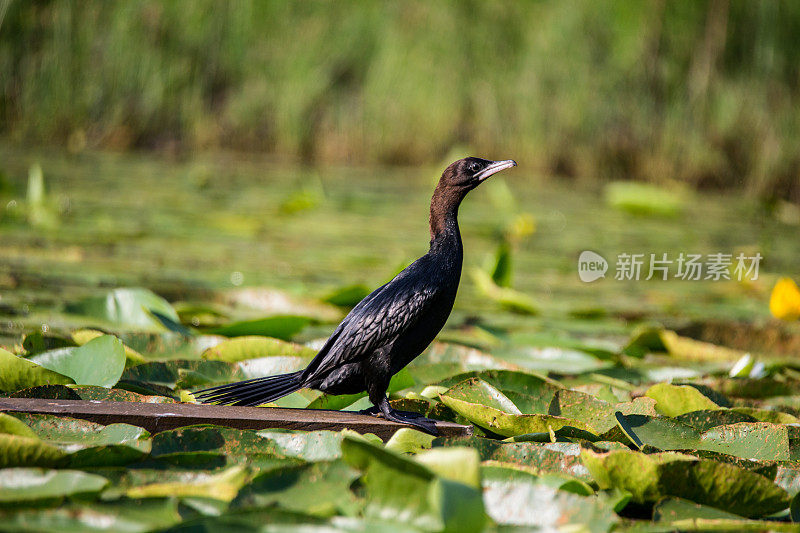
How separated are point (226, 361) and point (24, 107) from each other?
16.7 ft

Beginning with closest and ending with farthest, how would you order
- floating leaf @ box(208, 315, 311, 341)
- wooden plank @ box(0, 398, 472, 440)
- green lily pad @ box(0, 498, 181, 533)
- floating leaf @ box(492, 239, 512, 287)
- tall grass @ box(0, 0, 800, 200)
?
green lily pad @ box(0, 498, 181, 533) < wooden plank @ box(0, 398, 472, 440) < floating leaf @ box(208, 315, 311, 341) < floating leaf @ box(492, 239, 512, 287) < tall grass @ box(0, 0, 800, 200)

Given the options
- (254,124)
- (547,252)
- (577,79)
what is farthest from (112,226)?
(577,79)

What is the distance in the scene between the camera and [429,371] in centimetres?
158

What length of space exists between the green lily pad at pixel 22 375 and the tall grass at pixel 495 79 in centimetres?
526

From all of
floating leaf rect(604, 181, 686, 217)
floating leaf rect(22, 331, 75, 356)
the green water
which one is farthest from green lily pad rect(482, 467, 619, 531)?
floating leaf rect(604, 181, 686, 217)

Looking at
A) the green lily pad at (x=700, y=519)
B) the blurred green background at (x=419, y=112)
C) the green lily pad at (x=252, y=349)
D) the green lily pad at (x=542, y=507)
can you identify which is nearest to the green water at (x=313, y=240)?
the blurred green background at (x=419, y=112)

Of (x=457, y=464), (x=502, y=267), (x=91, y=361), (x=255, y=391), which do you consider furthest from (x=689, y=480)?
(x=502, y=267)

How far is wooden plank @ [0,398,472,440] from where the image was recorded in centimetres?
111

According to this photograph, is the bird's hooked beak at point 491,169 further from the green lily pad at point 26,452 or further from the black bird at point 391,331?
the green lily pad at point 26,452

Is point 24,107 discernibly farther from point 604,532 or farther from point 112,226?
point 604,532

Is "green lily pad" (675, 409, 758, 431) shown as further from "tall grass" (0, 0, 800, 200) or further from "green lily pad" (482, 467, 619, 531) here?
"tall grass" (0, 0, 800, 200)

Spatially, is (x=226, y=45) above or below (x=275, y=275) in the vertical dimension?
above

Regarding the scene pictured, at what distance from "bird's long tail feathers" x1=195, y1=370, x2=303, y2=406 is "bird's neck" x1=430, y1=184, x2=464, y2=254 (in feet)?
0.98

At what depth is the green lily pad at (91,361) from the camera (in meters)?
1.31
